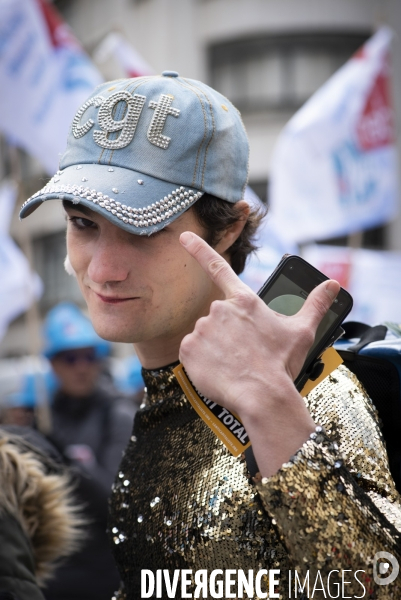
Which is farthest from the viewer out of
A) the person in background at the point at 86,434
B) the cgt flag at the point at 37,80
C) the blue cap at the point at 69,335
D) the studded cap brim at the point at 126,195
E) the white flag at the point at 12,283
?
the blue cap at the point at 69,335

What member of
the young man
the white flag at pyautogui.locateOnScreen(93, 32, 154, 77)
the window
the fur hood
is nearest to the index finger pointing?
the young man

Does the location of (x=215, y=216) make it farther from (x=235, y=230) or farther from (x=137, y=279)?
(x=137, y=279)

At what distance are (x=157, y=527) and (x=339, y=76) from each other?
240 inches

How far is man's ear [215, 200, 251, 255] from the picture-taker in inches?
75.4

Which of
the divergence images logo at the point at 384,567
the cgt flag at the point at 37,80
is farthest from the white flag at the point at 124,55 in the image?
the divergence images logo at the point at 384,567

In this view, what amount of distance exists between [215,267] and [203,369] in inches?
8.1

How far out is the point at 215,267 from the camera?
145 cm

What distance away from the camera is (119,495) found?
1.98 m

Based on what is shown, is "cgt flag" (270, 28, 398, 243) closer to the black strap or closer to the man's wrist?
the black strap

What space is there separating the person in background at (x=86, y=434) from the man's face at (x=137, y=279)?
5.20 ft

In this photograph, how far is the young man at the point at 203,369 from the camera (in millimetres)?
1328

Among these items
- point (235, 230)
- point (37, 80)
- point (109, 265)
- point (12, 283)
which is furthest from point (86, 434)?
point (109, 265)

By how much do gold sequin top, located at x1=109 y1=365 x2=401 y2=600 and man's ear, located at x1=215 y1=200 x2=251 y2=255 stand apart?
37 cm

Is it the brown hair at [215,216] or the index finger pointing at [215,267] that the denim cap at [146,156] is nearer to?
the brown hair at [215,216]
